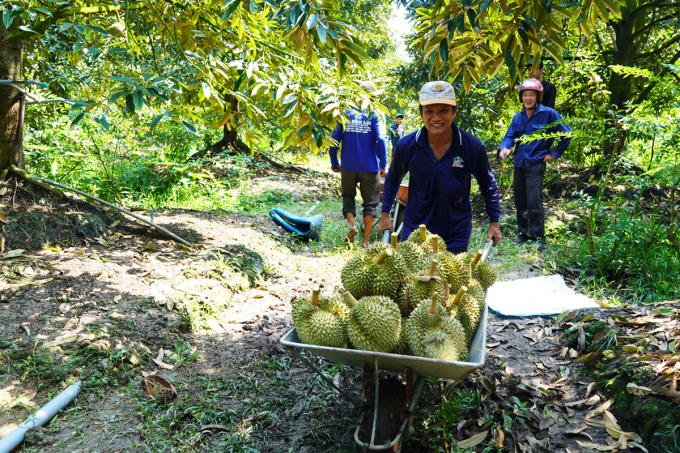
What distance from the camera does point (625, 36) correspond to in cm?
699

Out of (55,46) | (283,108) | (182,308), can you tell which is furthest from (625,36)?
(55,46)

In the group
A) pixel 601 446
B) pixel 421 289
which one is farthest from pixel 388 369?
pixel 601 446

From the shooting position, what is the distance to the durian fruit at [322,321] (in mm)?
1955

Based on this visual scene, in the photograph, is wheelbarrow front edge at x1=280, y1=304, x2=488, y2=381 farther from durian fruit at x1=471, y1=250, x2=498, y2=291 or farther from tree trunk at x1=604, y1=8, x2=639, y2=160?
tree trunk at x1=604, y1=8, x2=639, y2=160

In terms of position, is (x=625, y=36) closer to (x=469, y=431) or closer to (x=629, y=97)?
(x=629, y=97)

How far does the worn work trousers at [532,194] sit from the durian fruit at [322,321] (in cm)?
455

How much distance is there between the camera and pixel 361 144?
5.92m

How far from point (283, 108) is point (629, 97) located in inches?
260

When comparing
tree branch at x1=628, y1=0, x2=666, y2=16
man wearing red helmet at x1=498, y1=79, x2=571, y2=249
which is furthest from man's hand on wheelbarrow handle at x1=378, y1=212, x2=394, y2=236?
tree branch at x1=628, y1=0, x2=666, y2=16

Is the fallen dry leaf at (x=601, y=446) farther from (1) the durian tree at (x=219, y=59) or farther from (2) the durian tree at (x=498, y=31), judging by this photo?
(1) the durian tree at (x=219, y=59)

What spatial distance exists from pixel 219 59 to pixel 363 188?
9.52ft

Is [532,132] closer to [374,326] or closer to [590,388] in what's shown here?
[590,388]

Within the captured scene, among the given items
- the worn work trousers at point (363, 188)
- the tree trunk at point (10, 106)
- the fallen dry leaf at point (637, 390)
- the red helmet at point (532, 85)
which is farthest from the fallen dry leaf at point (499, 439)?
the tree trunk at point (10, 106)

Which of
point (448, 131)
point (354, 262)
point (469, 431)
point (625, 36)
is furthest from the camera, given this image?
point (625, 36)
